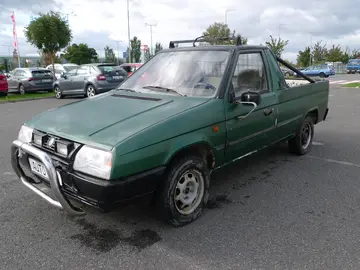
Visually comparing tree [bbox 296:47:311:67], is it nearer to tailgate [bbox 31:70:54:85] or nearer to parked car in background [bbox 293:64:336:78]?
parked car in background [bbox 293:64:336:78]

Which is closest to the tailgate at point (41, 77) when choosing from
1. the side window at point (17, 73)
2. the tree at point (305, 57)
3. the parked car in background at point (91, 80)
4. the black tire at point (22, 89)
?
the black tire at point (22, 89)

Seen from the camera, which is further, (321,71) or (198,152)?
(321,71)

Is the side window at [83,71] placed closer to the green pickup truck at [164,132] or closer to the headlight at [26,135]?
the green pickup truck at [164,132]

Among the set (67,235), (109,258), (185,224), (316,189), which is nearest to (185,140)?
(185,224)

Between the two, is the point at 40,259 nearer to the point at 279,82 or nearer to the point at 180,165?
the point at 180,165

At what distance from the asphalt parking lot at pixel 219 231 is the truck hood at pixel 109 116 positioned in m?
0.71

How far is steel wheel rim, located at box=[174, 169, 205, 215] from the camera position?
3.11 m

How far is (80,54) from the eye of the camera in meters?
60.8

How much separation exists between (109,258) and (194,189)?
1036 mm

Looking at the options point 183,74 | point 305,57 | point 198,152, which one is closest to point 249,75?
point 183,74

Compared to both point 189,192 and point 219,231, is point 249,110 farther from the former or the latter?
point 219,231

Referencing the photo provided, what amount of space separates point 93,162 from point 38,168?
75 cm

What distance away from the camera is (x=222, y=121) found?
335 cm

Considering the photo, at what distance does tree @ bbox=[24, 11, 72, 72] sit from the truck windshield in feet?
57.6
